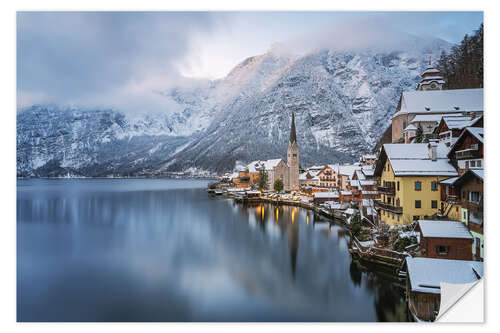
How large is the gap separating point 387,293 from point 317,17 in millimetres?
8595

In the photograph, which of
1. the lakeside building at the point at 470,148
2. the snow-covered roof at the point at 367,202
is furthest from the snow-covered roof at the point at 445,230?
the snow-covered roof at the point at 367,202

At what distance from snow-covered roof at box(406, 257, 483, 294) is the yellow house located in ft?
16.8

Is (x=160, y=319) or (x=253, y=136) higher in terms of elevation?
(x=253, y=136)

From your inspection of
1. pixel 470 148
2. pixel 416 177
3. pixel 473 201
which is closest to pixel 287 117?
pixel 416 177

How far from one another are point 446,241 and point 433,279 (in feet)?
7.80

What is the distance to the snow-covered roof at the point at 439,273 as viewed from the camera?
21.1 feet

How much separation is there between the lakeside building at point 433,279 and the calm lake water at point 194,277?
3.79ft

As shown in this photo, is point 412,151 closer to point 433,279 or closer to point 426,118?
point 433,279

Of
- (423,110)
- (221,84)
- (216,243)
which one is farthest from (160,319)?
(221,84)

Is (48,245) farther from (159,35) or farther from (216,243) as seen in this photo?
(159,35)

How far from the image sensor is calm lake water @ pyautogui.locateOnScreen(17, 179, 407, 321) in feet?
25.7

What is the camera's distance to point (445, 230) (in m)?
8.46
